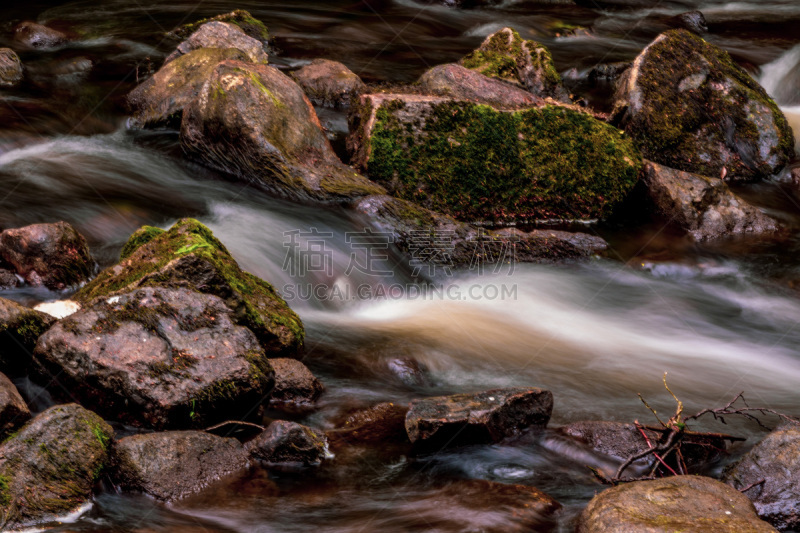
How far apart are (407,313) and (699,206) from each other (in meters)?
3.64

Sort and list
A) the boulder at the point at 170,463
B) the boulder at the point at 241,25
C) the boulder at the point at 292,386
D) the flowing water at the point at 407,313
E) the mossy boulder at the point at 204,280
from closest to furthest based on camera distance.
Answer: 1. the boulder at the point at 170,463
2. the flowing water at the point at 407,313
3. the boulder at the point at 292,386
4. the mossy boulder at the point at 204,280
5. the boulder at the point at 241,25

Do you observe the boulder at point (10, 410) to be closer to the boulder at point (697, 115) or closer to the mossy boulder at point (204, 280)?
the mossy boulder at point (204, 280)

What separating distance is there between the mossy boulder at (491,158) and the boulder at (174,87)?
1.98m

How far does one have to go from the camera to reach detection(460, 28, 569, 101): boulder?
30.5ft

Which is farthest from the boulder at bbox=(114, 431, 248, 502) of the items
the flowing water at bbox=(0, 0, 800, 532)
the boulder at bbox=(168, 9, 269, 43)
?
the boulder at bbox=(168, 9, 269, 43)

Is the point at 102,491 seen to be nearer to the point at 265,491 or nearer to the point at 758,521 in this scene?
the point at 265,491

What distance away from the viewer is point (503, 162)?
7.55 meters

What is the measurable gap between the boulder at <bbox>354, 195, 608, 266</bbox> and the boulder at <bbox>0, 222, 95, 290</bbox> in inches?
101

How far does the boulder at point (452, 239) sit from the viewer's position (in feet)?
22.3

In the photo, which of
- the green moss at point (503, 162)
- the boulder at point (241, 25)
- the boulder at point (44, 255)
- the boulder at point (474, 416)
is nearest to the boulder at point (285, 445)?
the boulder at point (474, 416)

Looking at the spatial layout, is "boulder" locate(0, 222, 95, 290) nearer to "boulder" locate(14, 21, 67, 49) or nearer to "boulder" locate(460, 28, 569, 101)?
"boulder" locate(460, 28, 569, 101)

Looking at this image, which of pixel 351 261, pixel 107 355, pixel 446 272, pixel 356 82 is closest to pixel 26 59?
pixel 356 82

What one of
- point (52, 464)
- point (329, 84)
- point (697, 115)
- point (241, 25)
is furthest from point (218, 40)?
point (52, 464)

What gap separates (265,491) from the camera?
3.63 metres
